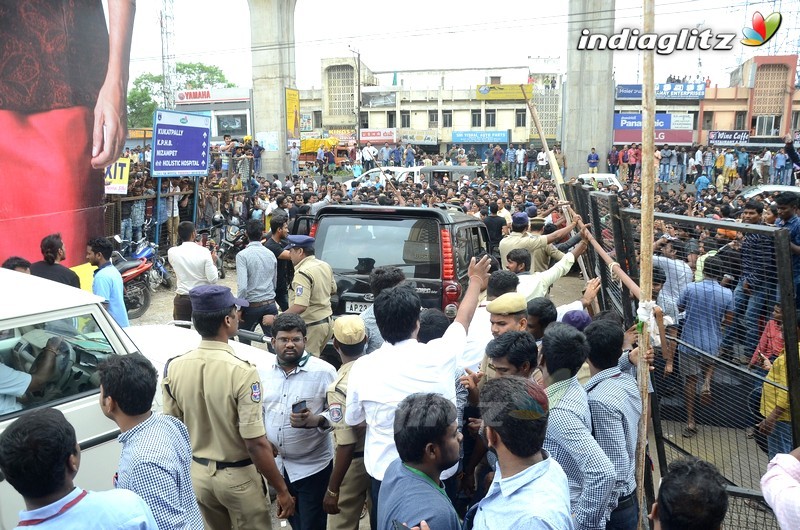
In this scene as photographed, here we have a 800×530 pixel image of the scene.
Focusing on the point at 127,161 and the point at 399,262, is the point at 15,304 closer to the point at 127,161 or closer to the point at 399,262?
the point at 399,262

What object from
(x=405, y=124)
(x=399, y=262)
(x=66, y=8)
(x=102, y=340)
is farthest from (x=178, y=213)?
(x=405, y=124)

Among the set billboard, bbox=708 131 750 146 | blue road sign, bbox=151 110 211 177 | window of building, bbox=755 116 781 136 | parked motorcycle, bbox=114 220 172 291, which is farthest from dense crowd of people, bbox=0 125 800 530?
window of building, bbox=755 116 781 136

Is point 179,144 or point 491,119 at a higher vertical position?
point 491,119

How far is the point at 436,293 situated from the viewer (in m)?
6.33

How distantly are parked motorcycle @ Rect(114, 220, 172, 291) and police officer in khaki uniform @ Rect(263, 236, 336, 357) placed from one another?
20.3 feet

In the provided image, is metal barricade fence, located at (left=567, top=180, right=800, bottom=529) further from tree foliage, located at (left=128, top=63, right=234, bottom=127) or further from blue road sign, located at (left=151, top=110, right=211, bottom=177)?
tree foliage, located at (left=128, top=63, right=234, bottom=127)

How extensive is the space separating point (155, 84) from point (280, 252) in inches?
3549

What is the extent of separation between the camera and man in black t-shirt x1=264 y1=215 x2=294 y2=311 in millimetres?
7656

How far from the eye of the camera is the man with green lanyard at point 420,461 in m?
2.18

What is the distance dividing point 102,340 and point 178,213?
396 inches

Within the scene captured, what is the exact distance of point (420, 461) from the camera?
91.7 inches

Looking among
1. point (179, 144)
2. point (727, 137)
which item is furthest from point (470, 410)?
point (727, 137)

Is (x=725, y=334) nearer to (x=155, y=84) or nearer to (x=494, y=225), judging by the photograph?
(x=494, y=225)

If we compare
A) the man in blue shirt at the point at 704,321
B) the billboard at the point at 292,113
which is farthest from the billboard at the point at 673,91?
the man in blue shirt at the point at 704,321
